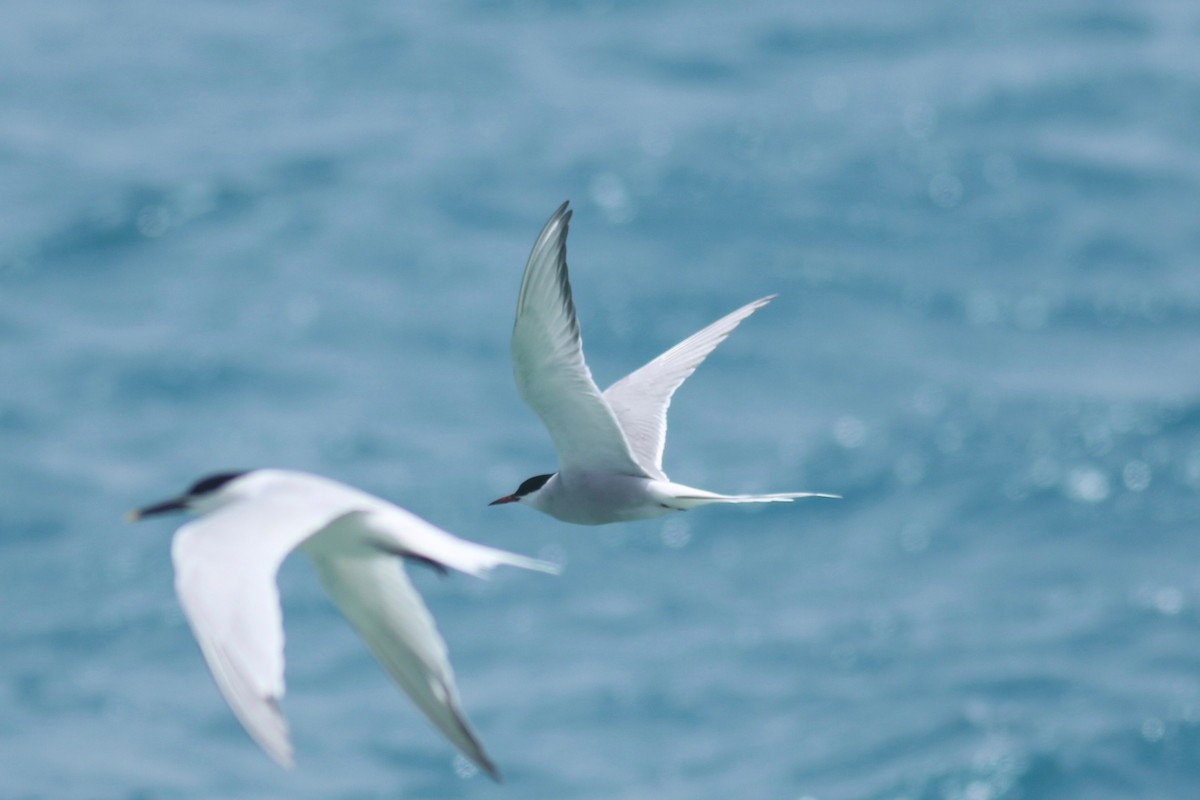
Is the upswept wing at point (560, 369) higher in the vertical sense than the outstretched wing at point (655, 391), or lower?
higher

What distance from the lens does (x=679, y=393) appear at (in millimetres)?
30766

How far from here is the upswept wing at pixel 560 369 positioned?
6.77 m

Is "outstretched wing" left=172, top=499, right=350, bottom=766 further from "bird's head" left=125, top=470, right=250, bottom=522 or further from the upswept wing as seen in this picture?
the upswept wing

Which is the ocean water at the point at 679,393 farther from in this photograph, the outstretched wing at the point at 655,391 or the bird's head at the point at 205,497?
the bird's head at the point at 205,497

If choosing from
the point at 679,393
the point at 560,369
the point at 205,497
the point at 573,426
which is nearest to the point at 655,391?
the point at 573,426

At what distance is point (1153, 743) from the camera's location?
82.6 ft

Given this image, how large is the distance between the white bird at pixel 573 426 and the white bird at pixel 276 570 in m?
1.05

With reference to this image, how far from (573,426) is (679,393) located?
23.4 metres

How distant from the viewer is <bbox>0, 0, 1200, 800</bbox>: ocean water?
96.3ft

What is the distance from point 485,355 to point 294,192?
23.2 feet

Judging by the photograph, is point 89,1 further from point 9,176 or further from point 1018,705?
point 1018,705

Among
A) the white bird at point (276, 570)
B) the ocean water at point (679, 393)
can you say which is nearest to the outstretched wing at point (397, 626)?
the white bird at point (276, 570)

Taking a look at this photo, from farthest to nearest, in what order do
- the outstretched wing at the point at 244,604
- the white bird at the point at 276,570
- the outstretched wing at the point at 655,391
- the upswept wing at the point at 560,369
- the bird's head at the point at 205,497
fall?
the outstretched wing at the point at 655,391
the upswept wing at the point at 560,369
the bird's head at the point at 205,497
the white bird at the point at 276,570
the outstretched wing at the point at 244,604

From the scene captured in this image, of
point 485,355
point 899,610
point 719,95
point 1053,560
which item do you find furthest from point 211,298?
point 1053,560
